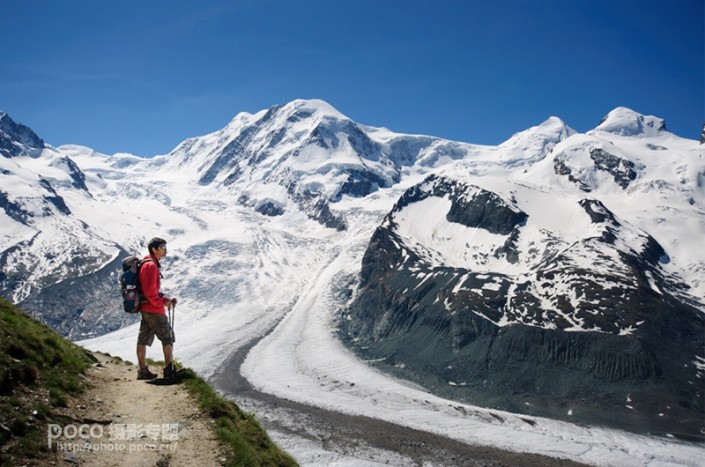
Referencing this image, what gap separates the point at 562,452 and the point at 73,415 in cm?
8332

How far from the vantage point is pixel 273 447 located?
639 inches

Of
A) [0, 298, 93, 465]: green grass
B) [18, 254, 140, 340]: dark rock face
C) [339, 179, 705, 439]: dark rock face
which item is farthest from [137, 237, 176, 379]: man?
[18, 254, 140, 340]: dark rock face

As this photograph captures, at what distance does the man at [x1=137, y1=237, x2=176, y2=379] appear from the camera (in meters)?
16.5

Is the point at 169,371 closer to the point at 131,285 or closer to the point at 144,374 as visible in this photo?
the point at 144,374

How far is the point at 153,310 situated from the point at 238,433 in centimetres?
510

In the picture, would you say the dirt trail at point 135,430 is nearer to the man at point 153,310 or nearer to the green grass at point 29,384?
the green grass at point 29,384

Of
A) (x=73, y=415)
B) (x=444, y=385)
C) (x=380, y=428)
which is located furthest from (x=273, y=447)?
(x=444, y=385)

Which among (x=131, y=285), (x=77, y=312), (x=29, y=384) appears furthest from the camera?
(x=77, y=312)

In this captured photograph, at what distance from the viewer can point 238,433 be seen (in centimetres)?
1428

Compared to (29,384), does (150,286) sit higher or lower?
higher

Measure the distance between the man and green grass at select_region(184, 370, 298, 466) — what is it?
4.71 ft

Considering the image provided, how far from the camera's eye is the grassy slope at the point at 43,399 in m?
11.1

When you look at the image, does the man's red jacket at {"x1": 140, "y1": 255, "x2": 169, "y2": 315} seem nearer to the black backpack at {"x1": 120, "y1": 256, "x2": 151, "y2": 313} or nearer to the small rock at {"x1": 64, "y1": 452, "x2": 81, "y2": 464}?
the black backpack at {"x1": 120, "y1": 256, "x2": 151, "y2": 313}

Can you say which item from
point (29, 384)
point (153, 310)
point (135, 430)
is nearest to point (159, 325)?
point (153, 310)
